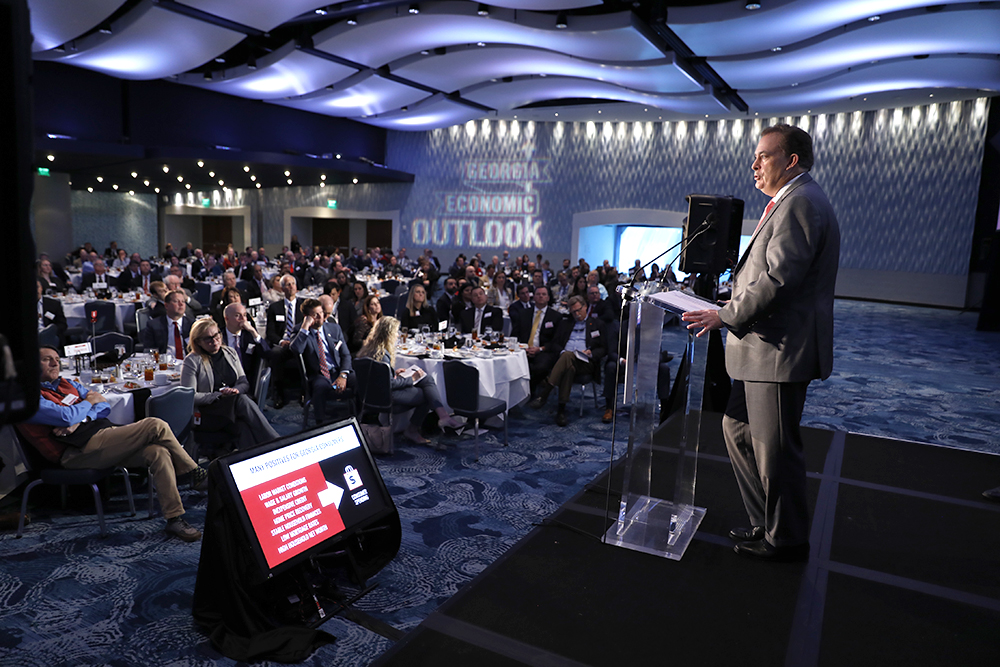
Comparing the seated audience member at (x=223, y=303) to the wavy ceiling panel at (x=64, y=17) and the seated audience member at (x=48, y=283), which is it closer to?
the seated audience member at (x=48, y=283)

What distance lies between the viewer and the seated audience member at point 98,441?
357 cm

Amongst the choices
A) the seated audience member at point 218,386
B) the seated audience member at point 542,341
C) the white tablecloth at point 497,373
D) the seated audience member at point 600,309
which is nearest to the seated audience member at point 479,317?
the seated audience member at point 542,341

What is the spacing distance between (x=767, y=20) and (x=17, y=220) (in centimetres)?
1139

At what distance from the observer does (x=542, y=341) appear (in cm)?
698

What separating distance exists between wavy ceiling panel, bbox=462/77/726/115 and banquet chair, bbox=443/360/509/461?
12097 millimetres

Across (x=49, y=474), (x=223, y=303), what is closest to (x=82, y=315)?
(x=223, y=303)

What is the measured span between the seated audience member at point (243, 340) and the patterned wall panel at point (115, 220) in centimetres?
2153

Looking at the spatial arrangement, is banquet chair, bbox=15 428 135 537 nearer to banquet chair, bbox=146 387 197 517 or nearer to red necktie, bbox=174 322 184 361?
banquet chair, bbox=146 387 197 517

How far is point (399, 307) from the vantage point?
35.3 feet

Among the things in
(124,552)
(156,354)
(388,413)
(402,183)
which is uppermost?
(402,183)

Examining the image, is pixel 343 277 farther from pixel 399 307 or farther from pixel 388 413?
pixel 388 413

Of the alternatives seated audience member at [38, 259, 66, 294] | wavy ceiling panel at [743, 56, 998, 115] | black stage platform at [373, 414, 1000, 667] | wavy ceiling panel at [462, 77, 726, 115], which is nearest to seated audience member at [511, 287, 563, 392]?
black stage platform at [373, 414, 1000, 667]

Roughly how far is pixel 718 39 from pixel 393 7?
578 cm

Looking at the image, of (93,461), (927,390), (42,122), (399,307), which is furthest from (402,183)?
(93,461)
